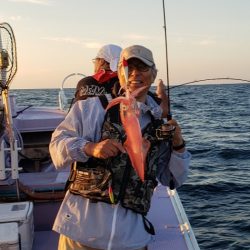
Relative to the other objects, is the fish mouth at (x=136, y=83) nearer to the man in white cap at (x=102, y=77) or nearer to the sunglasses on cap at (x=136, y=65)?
the sunglasses on cap at (x=136, y=65)

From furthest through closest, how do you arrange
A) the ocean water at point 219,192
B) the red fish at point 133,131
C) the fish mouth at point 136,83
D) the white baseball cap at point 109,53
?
1. the ocean water at point 219,192
2. the white baseball cap at point 109,53
3. the fish mouth at point 136,83
4. the red fish at point 133,131

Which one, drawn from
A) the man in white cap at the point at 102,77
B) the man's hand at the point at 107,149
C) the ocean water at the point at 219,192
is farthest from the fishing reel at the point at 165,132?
the ocean water at the point at 219,192

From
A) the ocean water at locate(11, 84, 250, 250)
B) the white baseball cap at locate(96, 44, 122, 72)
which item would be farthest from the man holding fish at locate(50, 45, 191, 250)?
the ocean water at locate(11, 84, 250, 250)

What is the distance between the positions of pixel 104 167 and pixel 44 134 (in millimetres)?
4835

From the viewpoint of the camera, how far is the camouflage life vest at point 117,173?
237 cm

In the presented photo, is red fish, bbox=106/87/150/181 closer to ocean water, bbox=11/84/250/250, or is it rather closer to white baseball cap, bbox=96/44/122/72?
white baseball cap, bbox=96/44/122/72

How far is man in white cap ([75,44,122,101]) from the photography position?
506 centimetres

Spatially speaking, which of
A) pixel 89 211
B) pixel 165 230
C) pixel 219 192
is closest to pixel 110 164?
pixel 89 211

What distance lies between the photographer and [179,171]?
101 inches

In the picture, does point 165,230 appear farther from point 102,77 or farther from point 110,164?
point 102,77

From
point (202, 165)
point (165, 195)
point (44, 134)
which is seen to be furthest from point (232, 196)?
point (165, 195)

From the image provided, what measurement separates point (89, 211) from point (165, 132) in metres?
0.58

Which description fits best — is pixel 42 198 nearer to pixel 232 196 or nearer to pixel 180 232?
pixel 180 232

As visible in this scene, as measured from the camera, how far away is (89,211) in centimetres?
238
